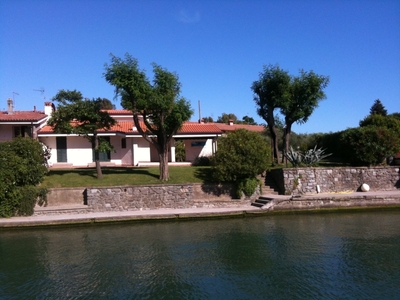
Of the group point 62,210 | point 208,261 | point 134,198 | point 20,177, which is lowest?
point 208,261

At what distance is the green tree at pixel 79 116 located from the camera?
20375 mm

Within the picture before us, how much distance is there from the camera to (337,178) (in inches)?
848

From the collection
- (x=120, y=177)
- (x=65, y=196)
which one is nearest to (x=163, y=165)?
(x=120, y=177)

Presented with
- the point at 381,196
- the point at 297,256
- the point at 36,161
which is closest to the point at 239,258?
the point at 297,256

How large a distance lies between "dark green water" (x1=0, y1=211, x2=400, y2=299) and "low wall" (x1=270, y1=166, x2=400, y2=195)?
16.6 ft

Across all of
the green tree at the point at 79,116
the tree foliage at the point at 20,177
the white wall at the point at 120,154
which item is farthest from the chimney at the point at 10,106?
the tree foliage at the point at 20,177

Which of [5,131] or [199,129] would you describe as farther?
[199,129]

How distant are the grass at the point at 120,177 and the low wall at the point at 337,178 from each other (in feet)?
15.4

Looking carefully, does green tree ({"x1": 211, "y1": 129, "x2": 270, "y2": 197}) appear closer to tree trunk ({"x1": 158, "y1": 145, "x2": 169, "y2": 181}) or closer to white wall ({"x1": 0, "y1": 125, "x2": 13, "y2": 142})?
tree trunk ({"x1": 158, "y1": 145, "x2": 169, "y2": 181})

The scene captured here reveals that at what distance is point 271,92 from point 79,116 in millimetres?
13179

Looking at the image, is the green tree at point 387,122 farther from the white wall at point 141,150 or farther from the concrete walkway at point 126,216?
the white wall at point 141,150

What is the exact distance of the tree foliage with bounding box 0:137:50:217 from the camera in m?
17.4

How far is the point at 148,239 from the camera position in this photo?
13445mm

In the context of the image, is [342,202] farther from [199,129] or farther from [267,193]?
[199,129]
